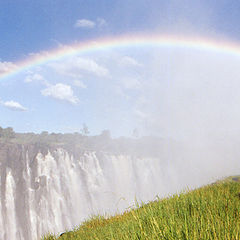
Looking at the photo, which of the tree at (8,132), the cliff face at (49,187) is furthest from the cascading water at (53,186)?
the tree at (8,132)

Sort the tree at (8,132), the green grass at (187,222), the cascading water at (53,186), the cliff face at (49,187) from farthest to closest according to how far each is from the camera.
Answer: the tree at (8,132)
the cascading water at (53,186)
the cliff face at (49,187)
the green grass at (187,222)

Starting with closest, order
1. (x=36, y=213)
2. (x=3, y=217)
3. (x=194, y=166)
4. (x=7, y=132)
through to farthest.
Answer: (x=3, y=217) < (x=36, y=213) < (x=7, y=132) < (x=194, y=166)

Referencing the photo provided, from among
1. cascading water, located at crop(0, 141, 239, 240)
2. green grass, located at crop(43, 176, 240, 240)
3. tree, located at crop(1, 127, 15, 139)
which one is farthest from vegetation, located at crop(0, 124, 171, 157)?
green grass, located at crop(43, 176, 240, 240)

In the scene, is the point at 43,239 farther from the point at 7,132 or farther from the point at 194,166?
the point at 194,166

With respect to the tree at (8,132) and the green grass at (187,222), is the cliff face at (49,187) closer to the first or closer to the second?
the green grass at (187,222)

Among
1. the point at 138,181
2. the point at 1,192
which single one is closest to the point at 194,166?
the point at 138,181

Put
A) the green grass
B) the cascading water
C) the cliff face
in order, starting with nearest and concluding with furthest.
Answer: the green grass
the cliff face
the cascading water

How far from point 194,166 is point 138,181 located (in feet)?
253

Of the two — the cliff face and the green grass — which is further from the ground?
the cliff face

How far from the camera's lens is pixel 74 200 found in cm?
7988

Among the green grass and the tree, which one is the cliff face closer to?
the green grass

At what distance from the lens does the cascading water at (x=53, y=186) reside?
6244cm

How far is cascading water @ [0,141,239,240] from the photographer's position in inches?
2458

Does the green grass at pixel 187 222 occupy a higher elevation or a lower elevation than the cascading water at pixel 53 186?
lower
